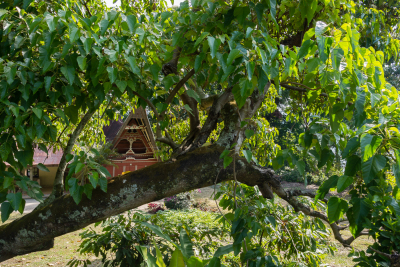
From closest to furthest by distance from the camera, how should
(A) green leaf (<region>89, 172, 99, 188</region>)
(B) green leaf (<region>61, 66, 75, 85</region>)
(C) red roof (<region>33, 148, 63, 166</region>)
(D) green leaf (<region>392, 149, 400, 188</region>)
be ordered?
(D) green leaf (<region>392, 149, 400, 188</region>)
(B) green leaf (<region>61, 66, 75, 85</region>)
(A) green leaf (<region>89, 172, 99, 188</region>)
(C) red roof (<region>33, 148, 63, 166</region>)

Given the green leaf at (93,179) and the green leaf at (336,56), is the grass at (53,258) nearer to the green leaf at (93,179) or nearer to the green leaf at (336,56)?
the green leaf at (93,179)

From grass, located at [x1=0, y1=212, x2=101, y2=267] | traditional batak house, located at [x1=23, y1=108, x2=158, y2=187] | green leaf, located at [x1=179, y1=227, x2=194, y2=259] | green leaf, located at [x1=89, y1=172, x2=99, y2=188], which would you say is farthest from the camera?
traditional batak house, located at [x1=23, y1=108, x2=158, y2=187]

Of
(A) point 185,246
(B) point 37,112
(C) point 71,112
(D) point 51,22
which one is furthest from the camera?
(C) point 71,112

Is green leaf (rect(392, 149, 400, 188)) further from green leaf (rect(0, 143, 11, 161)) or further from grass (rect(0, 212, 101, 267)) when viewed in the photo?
grass (rect(0, 212, 101, 267))

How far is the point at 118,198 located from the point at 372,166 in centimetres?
169

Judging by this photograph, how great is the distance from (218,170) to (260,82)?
955 millimetres

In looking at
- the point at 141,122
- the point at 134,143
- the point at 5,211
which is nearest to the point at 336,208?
the point at 5,211

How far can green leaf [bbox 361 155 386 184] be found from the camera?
113 centimetres

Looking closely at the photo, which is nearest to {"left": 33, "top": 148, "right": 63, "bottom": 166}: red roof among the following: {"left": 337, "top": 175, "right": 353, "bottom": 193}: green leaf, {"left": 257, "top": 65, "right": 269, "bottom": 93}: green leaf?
{"left": 257, "top": 65, "right": 269, "bottom": 93}: green leaf

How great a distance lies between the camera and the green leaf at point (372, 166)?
44.4 inches

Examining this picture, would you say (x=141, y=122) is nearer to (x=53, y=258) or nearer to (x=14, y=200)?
(x=53, y=258)

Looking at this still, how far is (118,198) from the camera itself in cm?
211

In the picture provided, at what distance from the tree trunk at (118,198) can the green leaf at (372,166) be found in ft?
3.77

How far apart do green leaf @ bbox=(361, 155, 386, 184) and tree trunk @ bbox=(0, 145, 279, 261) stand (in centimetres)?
115
